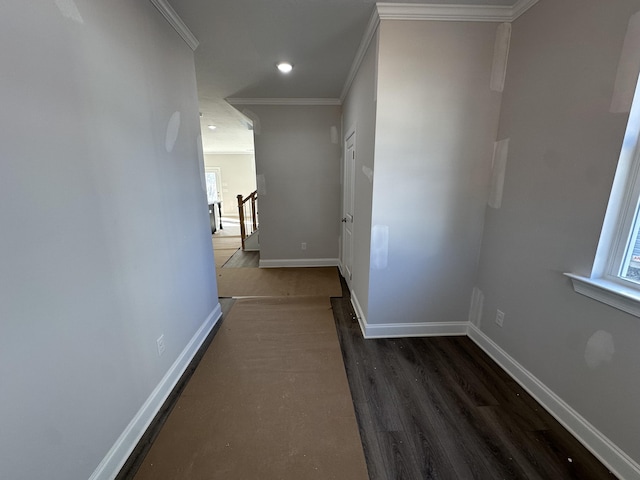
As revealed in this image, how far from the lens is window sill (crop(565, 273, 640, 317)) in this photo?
1133 millimetres

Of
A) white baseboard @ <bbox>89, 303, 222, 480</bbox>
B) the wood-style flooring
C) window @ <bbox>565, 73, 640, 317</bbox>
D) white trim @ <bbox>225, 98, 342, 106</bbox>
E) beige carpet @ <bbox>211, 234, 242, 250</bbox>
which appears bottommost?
beige carpet @ <bbox>211, 234, 242, 250</bbox>

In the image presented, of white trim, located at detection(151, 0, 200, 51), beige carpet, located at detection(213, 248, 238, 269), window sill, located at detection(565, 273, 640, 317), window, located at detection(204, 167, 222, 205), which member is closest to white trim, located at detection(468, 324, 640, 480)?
window sill, located at detection(565, 273, 640, 317)

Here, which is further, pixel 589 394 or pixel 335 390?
pixel 335 390

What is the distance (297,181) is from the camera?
4004mm

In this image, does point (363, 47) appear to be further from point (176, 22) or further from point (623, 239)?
point (623, 239)

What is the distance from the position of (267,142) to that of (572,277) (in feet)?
12.0

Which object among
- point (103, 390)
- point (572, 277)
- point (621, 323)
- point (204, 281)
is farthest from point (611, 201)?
point (204, 281)

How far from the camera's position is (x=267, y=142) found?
3.85 meters

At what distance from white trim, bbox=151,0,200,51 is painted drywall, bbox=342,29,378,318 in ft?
4.62

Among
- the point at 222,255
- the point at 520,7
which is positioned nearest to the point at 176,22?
the point at 520,7

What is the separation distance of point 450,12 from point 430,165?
994 millimetres

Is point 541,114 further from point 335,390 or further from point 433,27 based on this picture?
point 335,390

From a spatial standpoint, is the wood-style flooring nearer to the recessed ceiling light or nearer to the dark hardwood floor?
the dark hardwood floor

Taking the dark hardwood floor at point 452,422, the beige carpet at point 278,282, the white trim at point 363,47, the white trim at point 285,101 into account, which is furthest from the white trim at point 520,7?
the beige carpet at point 278,282
